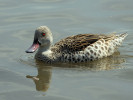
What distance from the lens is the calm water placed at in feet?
30.7

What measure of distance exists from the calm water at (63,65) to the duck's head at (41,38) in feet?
1.78

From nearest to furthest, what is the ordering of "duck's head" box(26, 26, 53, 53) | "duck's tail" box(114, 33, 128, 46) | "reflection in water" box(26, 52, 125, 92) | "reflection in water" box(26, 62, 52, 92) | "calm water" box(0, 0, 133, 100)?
"calm water" box(0, 0, 133, 100) → "reflection in water" box(26, 62, 52, 92) → "reflection in water" box(26, 52, 125, 92) → "duck's head" box(26, 26, 53, 53) → "duck's tail" box(114, 33, 128, 46)

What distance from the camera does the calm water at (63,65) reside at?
30.7 feet

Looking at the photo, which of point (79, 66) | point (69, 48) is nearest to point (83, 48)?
point (69, 48)

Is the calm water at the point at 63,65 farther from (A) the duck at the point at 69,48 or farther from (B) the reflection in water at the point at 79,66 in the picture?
(A) the duck at the point at 69,48

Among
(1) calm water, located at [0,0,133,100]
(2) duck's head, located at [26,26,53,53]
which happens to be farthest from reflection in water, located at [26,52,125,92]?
(2) duck's head, located at [26,26,53,53]

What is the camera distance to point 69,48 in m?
11.6

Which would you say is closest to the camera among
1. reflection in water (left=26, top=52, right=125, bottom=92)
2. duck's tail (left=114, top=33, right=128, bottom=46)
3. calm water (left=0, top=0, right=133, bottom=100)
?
calm water (left=0, top=0, right=133, bottom=100)

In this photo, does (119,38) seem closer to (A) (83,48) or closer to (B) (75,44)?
(A) (83,48)

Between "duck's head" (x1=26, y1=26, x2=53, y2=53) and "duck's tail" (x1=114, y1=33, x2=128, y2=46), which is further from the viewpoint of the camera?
"duck's tail" (x1=114, y1=33, x2=128, y2=46)

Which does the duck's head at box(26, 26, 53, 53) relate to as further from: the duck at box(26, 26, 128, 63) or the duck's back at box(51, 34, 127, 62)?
the duck's back at box(51, 34, 127, 62)

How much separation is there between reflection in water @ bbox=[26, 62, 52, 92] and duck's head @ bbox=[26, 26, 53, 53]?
23.5 inches

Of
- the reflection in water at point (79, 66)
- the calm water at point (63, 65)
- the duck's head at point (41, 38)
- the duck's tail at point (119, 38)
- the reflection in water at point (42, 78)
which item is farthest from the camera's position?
the duck's tail at point (119, 38)

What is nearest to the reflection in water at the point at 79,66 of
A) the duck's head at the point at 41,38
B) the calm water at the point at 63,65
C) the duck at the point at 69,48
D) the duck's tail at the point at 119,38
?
the calm water at the point at 63,65
